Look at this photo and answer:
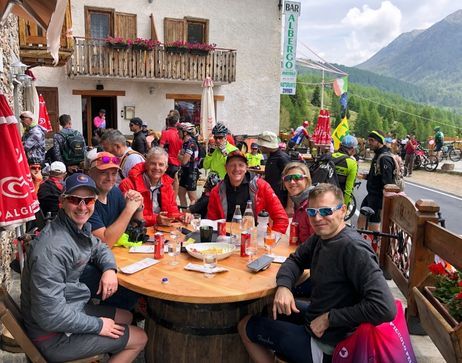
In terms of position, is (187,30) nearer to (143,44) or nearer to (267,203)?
(143,44)

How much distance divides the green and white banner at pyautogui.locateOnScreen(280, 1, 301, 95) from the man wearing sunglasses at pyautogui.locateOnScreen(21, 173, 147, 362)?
16.9 m

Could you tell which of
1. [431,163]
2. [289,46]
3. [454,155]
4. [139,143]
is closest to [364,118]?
[454,155]

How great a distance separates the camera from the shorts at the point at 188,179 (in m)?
8.15

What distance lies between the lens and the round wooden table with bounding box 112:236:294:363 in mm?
2773

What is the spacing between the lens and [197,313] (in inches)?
114

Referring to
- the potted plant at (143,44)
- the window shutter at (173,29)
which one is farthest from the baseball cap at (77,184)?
the window shutter at (173,29)

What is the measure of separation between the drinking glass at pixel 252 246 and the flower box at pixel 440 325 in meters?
1.26

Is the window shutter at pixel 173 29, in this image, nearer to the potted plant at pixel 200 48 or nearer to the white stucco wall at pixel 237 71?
the white stucco wall at pixel 237 71

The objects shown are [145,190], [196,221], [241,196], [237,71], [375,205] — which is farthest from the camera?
[237,71]

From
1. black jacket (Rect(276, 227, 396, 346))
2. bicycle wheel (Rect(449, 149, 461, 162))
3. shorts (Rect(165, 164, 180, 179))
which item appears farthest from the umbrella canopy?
bicycle wheel (Rect(449, 149, 461, 162))

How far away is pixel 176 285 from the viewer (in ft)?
9.04

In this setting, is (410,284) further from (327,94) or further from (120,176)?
(327,94)

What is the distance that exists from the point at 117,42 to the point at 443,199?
12.3 meters

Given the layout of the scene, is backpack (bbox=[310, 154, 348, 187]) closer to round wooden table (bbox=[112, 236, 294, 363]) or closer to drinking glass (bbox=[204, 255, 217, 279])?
round wooden table (bbox=[112, 236, 294, 363])
